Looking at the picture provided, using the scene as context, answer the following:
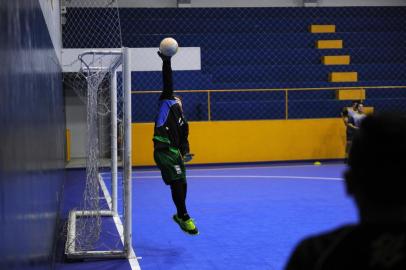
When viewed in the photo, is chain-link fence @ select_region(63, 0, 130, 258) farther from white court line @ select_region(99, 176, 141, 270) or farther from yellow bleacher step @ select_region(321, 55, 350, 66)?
yellow bleacher step @ select_region(321, 55, 350, 66)

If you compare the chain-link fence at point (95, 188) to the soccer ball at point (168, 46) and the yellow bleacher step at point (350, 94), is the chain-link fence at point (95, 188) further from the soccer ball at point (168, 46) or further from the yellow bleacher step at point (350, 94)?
the yellow bleacher step at point (350, 94)

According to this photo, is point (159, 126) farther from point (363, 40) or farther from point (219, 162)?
point (363, 40)

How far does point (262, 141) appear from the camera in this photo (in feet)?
62.0

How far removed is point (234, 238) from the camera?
7.94 meters

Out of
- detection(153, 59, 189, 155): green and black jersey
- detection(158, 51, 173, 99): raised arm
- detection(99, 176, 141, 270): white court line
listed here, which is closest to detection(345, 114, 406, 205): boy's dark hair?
detection(99, 176, 141, 270): white court line

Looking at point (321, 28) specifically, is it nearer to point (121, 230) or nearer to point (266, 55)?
point (266, 55)

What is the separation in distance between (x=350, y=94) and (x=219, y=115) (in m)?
5.00

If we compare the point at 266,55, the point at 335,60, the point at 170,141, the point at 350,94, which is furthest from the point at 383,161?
the point at 335,60

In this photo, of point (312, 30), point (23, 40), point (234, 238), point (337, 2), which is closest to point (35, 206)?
point (23, 40)

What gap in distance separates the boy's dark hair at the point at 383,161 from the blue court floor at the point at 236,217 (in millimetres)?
2559

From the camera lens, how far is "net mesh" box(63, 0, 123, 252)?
26.1 ft

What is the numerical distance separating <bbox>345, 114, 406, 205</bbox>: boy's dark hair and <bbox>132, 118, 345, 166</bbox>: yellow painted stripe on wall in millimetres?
16899

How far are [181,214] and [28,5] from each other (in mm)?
4252

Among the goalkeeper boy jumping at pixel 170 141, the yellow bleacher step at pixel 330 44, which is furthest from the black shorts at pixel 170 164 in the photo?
the yellow bleacher step at pixel 330 44
